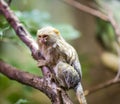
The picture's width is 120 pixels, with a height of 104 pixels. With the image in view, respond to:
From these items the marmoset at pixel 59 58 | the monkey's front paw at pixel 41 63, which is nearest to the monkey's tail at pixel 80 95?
the marmoset at pixel 59 58

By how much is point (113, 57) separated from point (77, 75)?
1929mm

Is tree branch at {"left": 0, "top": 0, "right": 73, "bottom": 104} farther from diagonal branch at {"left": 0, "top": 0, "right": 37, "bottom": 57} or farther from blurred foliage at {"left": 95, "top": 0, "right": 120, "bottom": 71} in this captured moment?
blurred foliage at {"left": 95, "top": 0, "right": 120, "bottom": 71}

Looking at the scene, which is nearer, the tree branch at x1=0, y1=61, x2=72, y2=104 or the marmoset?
the tree branch at x1=0, y1=61, x2=72, y2=104

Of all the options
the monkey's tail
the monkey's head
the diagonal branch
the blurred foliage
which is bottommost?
the blurred foliage

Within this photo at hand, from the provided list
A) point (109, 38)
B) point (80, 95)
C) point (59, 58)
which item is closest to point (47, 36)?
point (59, 58)

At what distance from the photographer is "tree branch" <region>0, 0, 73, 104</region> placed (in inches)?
37.0

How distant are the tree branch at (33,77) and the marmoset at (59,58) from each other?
0.09 feet

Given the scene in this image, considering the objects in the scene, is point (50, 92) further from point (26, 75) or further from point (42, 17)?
point (42, 17)

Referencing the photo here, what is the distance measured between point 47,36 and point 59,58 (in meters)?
0.08

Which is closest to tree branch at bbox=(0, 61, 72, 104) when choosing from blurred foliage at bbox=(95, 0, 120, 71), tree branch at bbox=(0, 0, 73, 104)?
tree branch at bbox=(0, 0, 73, 104)

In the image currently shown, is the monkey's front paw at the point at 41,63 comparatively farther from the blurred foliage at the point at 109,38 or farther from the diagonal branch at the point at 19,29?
the blurred foliage at the point at 109,38

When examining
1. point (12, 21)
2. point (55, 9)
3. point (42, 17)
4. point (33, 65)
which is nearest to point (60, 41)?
point (12, 21)

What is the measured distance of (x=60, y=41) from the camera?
1.14 m

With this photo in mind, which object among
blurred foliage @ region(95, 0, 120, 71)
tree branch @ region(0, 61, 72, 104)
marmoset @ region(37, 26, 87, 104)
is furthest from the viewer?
blurred foliage @ region(95, 0, 120, 71)
